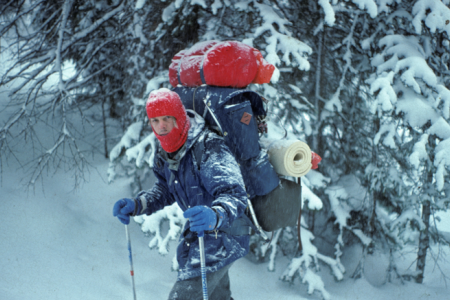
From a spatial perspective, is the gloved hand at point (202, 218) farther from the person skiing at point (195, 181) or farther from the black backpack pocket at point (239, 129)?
the black backpack pocket at point (239, 129)

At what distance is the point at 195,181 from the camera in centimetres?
239

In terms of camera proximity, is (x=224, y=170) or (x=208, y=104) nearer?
(x=224, y=170)

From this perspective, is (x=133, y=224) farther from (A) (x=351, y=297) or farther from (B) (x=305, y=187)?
(A) (x=351, y=297)

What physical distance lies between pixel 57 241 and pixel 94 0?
14.2 ft

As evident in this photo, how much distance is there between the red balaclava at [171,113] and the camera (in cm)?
232

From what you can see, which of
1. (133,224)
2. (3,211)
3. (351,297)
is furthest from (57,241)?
(351,297)

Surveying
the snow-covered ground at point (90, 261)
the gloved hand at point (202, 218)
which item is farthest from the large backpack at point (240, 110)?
the snow-covered ground at point (90, 261)

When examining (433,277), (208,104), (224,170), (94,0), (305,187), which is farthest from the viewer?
(94,0)

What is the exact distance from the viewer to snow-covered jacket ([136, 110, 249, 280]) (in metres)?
2.20

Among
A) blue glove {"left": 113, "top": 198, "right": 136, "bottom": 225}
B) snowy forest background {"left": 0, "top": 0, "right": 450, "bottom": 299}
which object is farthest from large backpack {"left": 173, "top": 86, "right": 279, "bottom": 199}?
snowy forest background {"left": 0, "top": 0, "right": 450, "bottom": 299}

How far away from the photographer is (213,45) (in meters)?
2.82

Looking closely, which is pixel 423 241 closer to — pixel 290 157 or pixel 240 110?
pixel 290 157

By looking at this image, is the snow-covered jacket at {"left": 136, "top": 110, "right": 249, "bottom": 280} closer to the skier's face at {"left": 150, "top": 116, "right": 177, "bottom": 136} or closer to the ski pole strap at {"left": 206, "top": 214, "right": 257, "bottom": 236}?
the ski pole strap at {"left": 206, "top": 214, "right": 257, "bottom": 236}

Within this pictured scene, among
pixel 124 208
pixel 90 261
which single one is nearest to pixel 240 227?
pixel 124 208
